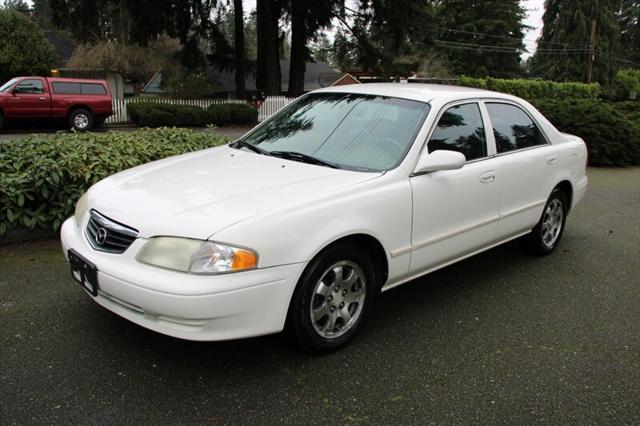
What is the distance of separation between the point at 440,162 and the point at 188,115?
66.3 feet

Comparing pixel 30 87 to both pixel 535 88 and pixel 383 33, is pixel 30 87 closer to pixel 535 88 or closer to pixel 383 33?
pixel 383 33

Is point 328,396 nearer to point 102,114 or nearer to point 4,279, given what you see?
point 4,279

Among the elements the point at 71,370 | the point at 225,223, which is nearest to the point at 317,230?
the point at 225,223

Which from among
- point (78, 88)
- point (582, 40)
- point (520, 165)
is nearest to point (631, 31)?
point (582, 40)

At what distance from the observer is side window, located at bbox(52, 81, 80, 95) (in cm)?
1878

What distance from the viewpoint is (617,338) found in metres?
3.74

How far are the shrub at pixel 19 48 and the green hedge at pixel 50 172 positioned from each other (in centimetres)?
2146

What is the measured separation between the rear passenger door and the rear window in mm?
17759

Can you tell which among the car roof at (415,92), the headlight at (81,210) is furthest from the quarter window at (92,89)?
the headlight at (81,210)

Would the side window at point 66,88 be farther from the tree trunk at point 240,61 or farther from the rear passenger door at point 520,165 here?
the rear passenger door at point 520,165

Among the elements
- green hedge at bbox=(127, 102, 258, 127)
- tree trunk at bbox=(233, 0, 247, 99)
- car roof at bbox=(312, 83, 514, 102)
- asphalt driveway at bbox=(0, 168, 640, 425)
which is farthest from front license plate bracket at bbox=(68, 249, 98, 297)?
tree trunk at bbox=(233, 0, 247, 99)

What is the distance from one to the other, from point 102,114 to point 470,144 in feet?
60.1

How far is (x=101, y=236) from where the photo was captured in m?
3.14

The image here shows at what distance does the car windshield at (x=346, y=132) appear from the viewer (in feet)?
12.3
